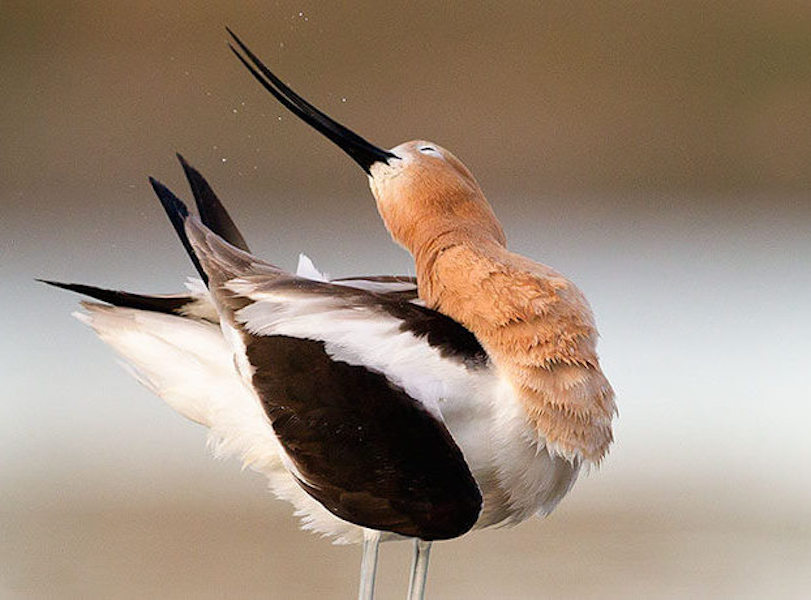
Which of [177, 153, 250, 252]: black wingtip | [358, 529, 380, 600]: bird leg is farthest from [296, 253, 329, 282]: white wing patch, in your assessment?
[358, 529, 380, 600]: bird leg

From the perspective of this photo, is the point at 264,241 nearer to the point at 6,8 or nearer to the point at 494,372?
the point at 6,8

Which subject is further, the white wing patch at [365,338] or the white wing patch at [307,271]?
the white wing patch at [307,271]

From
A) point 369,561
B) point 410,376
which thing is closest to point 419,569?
point 369,561

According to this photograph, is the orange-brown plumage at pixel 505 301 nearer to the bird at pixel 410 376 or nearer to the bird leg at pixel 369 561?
the bird at pixel 410 376

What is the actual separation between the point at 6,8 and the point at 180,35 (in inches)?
13.2

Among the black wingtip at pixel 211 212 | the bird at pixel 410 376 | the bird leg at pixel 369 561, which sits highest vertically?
the black wingtip at pixel 211 212

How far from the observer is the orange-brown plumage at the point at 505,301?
0.71 m

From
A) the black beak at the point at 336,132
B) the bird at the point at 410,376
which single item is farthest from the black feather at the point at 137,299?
the black beak at the point at 336,132

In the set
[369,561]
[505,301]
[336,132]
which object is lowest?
[369,561]

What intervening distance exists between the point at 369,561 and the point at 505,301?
0.17 m

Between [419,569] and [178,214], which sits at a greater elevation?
[178,214]

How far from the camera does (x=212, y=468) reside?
1859 mm

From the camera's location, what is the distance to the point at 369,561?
780mm

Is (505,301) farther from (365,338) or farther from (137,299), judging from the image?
(137,299)
